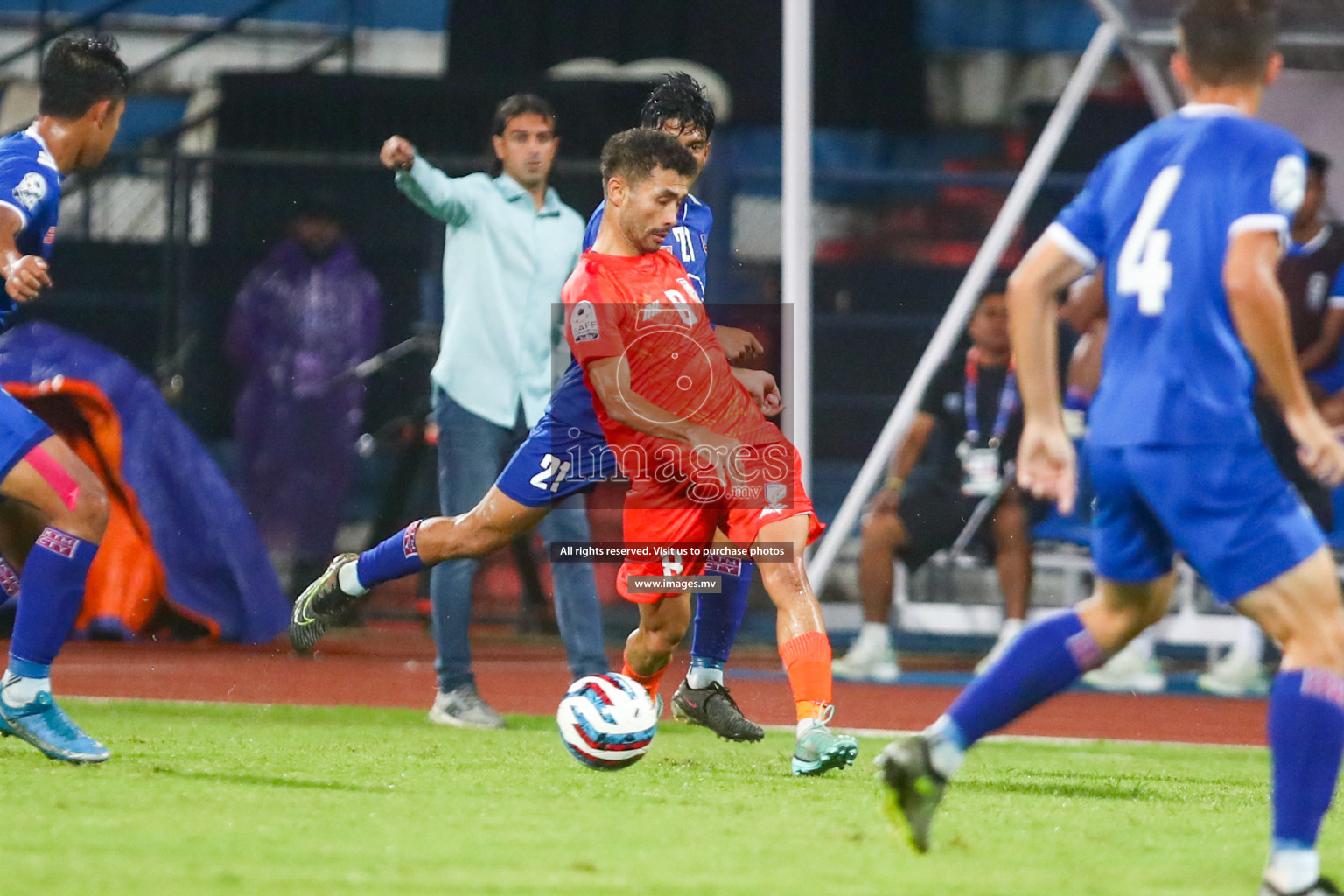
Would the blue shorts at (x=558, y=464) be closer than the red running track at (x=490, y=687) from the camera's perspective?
Yes

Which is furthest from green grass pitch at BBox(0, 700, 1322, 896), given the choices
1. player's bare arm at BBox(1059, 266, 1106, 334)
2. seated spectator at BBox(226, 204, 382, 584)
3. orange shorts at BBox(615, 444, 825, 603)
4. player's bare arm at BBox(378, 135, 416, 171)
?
seated spectator at BBox(226, 204, 382, 584)

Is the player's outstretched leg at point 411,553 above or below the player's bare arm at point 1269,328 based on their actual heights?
below

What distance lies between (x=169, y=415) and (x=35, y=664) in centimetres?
472

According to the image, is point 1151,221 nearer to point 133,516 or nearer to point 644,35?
point 133,516

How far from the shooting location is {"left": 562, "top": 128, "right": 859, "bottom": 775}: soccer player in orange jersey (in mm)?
5598

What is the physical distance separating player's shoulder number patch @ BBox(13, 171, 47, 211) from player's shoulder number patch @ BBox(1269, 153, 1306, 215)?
3.49m

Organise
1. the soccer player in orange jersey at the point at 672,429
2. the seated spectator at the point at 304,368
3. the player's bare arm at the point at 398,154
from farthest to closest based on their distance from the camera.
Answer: the seated spectator at the point at 304,368 → the player's bare arm at the point at 398,154 → the soccer player in orange jersey at the point at 672,429

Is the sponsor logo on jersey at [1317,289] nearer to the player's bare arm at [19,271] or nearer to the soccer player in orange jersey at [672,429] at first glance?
→ the soccer player in orange jersey at [672,429]

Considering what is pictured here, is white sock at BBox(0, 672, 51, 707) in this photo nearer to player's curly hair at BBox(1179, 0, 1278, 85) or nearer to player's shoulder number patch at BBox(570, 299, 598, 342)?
player's shoulder number patch at BBox(570, 299, 598, 342)

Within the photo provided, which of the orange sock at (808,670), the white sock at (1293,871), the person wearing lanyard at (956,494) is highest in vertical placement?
the white sock at (1293,871)

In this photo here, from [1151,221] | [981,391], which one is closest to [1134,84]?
[981,391]

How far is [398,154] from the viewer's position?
6871 millimetres

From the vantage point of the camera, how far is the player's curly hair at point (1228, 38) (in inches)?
153

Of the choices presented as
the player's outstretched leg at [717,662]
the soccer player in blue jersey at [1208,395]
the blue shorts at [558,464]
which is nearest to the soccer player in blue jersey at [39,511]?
the blue shorts at [558,464]
